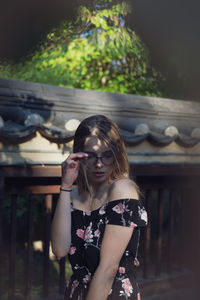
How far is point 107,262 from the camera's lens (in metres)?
1.82

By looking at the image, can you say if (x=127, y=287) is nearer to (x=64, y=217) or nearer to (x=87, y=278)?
(x=87, y=278)

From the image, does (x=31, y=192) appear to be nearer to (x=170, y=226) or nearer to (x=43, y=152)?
(x=43, y=152)

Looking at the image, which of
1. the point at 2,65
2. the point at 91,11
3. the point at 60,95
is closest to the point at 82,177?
the point at 2,65

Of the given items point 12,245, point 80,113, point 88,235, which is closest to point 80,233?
point 88,235

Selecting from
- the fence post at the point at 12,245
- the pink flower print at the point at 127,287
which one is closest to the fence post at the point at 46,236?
the fence post at the point at 12,245

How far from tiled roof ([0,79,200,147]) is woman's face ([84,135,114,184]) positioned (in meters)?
0.92

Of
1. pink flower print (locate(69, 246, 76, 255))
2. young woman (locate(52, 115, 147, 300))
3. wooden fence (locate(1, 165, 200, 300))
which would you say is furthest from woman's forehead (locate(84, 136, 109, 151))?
wooden fence (locate(1, 165, 200, 300))

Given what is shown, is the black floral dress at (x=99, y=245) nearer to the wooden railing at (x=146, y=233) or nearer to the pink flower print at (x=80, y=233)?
the pink flower print at (x=80, y=233)

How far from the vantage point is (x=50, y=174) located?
3137 millimetres

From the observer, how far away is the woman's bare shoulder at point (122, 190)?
6.45 feet

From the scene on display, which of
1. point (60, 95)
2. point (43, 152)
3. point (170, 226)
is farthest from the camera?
point (170, 226)

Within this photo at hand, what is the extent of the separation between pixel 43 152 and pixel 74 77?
23.2 feet

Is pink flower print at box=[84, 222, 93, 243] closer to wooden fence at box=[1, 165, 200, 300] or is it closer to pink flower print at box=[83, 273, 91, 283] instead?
pink flower print at box=[83, 273, 91, 283]

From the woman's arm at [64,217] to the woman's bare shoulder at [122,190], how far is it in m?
0.21
